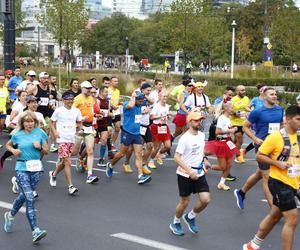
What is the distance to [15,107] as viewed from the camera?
1070 centimetres

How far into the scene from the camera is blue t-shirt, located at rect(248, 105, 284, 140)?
28.4 feet

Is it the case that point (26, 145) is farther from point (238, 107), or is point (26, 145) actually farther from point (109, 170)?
point (238, 107)

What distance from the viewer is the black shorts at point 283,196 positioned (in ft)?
20.2

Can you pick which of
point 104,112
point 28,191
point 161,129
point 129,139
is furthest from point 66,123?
point 161,129

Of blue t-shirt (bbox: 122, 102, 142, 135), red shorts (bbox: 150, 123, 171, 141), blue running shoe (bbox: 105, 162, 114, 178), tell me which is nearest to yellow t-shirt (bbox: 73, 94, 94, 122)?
blue t-shirt (bbox: 122, 102, 142, 135)

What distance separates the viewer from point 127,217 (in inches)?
332

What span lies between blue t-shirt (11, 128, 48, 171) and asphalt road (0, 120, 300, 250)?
3.10 feet

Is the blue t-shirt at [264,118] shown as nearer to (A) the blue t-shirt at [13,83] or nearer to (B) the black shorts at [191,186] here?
(B) the black shorts at [191,186]

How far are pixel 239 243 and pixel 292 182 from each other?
132 cm

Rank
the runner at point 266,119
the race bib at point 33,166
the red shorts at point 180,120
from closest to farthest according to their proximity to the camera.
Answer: the race bib at point 33,166 → the runner at point 266,119 → the red shorts at point 180,120

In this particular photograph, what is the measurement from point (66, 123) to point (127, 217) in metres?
2.25

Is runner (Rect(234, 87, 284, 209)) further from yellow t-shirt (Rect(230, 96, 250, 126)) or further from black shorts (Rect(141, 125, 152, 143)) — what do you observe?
yellow t-shirt (Rect(230, 96, 250, 126))

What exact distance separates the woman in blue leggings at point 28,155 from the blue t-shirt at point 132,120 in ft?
12.2

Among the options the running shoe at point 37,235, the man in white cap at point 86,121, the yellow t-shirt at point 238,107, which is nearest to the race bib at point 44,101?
the man in white cap at point 86,121
